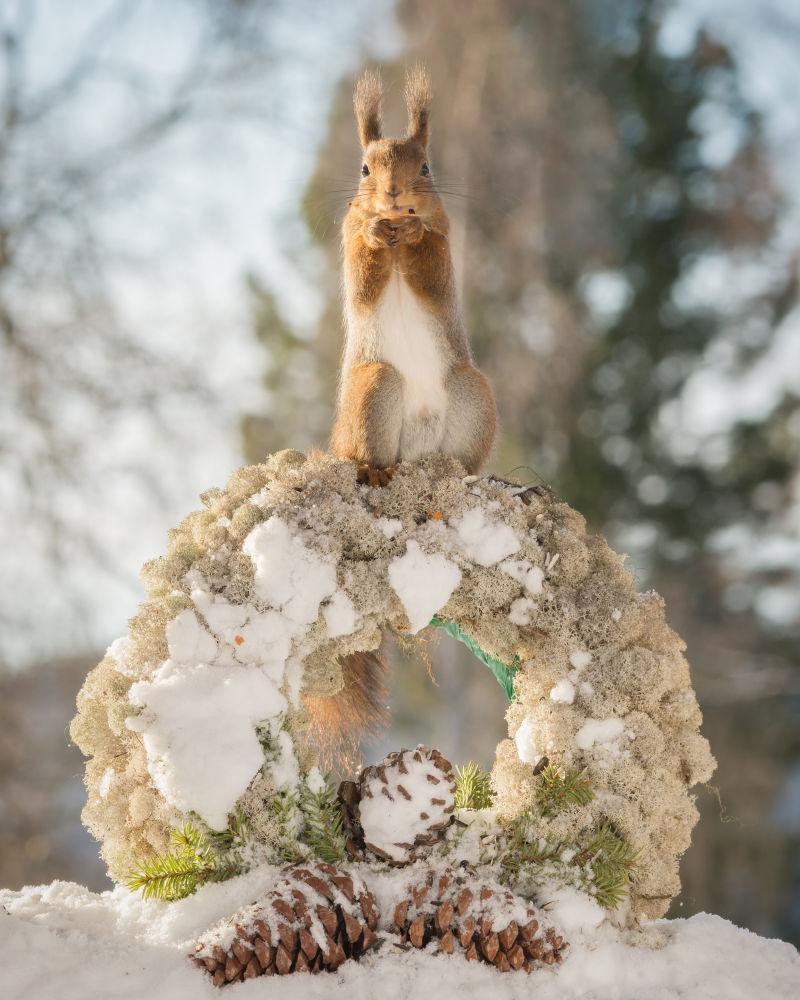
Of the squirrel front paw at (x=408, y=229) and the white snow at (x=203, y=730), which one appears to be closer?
the white snow at (x=203, y=730)

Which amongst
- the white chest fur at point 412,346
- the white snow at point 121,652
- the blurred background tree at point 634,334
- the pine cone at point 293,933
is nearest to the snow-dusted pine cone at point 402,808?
the pine cone at point 293,933

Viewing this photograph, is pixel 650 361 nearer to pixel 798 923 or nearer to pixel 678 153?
pixel 678 153

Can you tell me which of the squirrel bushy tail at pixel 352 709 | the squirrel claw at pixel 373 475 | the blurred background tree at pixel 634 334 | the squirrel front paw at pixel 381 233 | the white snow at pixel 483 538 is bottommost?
the squirrel bushy tail at pixel 352 709

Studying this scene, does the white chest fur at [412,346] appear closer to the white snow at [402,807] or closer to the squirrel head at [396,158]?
the squirrel head at [396,158]

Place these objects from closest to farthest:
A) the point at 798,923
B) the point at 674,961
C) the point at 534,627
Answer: the point at 674,961 < the point at 534,627 < the point at 798,923

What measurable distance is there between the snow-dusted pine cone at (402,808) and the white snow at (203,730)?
0.18 meters

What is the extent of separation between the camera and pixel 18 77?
13.7 feet

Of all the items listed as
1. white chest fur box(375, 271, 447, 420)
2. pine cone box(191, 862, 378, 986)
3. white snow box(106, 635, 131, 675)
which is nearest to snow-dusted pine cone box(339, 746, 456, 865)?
pine cone box(191, 862, 378, 986)

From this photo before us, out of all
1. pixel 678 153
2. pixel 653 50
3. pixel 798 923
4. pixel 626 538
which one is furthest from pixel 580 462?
pixel 798 923

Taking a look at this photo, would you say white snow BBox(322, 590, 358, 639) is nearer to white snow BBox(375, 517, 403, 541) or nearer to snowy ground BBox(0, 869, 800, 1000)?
white snow BBox(375, 517, 403, 541)

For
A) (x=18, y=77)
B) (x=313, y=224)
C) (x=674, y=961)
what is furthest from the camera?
(x=18, y=77)

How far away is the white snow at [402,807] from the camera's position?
1.23 m

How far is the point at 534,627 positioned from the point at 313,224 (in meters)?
0.77

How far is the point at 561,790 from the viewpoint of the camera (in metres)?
1.23
